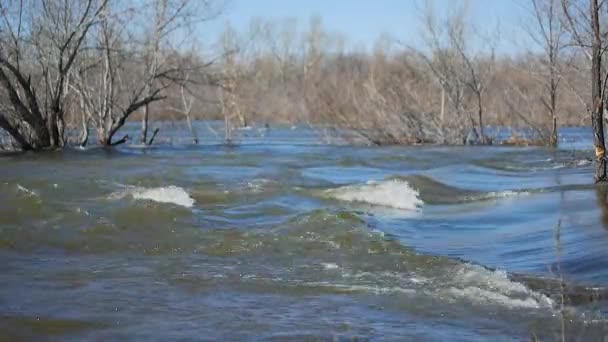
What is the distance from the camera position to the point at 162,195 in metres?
11.6

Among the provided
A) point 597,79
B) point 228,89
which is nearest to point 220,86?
point 228,89

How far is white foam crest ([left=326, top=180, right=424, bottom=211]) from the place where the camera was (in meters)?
12.1

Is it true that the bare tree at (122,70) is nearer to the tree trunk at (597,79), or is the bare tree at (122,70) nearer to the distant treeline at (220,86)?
the distant treeline at (220,86)

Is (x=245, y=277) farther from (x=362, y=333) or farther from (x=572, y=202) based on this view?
(x=572, y=202)

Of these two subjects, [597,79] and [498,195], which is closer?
[597,79]

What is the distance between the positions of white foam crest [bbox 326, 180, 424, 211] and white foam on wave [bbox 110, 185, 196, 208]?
248cm

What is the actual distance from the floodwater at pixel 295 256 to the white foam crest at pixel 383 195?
4cm

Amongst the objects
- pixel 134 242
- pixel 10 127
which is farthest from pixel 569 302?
pixel 10 127

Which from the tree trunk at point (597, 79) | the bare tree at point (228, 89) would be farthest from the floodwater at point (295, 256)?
the bare tree at point (228, 89)

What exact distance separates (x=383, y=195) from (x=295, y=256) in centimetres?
490

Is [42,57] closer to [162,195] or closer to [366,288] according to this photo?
[162,195]

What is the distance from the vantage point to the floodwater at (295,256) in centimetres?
535

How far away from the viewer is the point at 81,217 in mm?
9641

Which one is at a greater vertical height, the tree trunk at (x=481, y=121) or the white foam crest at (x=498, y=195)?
the tree trunk at (x=481, y=121)
